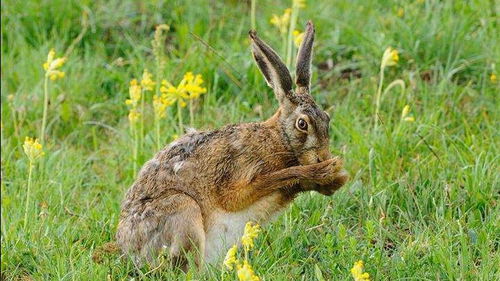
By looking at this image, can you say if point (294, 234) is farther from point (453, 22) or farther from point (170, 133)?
point (453, 22)

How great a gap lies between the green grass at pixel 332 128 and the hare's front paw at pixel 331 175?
29 cm

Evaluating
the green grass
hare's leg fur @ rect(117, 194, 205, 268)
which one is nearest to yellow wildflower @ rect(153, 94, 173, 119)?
the green grass

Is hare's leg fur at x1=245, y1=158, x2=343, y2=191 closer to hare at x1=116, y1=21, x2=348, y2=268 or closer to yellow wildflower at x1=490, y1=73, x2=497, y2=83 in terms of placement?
hare at x1=116, y1=21, x2=348, y2=268

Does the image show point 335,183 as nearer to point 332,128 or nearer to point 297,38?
point 332,128

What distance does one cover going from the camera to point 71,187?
7.12m

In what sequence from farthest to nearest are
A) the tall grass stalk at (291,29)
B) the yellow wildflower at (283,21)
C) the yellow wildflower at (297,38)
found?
the yellow wildflower at (283,21) < the tall grass stalk at (291,29) < the yellow wildflower at (297,38)

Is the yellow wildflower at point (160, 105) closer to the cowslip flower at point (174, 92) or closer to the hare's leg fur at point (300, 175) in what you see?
the cowslip flower at point (174, 92)

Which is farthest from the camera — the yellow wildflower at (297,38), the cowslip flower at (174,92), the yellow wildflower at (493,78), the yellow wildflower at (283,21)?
the yellow wildflower at (283,21)

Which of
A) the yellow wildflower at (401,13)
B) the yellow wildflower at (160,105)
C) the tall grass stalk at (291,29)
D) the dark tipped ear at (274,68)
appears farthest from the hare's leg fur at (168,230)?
the yellow wildflower at (401,13)

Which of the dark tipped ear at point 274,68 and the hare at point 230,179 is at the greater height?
the dark tipped ear at point 274,68

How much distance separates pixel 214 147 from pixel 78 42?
3.19 metres

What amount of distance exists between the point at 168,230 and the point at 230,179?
1.53ft

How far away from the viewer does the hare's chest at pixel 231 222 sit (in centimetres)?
588

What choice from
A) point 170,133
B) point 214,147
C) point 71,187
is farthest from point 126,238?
point 170,133
